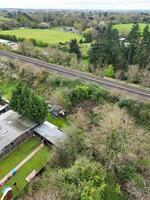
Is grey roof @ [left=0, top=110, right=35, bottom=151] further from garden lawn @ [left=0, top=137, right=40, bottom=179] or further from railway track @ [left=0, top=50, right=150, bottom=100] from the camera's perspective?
railway track @ [left=0, top=50, right=150, bottom=100]

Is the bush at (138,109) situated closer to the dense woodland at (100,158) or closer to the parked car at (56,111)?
the dense woodland at (100,158)

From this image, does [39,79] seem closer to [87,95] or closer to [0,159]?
[87,95]

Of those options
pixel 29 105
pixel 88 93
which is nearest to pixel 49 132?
pixel 29 105

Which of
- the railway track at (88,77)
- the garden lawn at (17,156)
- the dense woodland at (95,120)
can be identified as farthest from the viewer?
the railway track at (88,77)

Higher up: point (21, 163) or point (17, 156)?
point (21, 163)

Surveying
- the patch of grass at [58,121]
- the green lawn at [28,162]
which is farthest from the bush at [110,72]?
the green lawn at [28,162]

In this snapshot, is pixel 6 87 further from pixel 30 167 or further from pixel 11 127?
pixel 30 167

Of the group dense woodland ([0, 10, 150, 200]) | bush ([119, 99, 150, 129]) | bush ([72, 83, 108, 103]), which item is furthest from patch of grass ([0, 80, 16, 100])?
bush ([119, 99, 150, 129])

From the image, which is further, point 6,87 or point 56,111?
point 6,87
